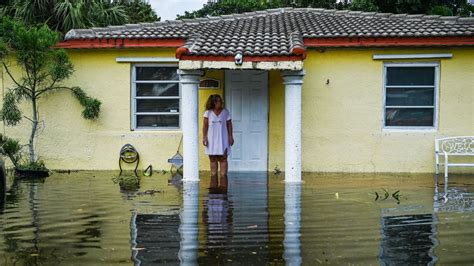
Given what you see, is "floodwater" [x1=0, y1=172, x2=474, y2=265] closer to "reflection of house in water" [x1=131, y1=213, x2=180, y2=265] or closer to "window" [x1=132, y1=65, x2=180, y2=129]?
→ "reflection of house in water" [x1=131, y1=213, x2=180, y2=265]

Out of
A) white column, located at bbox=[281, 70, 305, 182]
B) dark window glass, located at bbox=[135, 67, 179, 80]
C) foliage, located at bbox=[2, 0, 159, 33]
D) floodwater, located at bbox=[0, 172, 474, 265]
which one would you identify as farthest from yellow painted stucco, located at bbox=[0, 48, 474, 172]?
foliage, located at bbox=[2, 0, 159, 33]

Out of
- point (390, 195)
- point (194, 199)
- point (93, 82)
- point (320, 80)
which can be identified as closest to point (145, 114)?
point (93, 82)

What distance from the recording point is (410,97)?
14.0m

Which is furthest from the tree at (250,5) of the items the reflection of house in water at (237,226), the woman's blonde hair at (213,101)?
the reflection of house in water at (237,226)

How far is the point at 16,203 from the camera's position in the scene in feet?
32.5

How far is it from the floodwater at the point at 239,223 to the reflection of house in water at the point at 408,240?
0.01 meters

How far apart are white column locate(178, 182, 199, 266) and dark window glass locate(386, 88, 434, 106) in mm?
4944

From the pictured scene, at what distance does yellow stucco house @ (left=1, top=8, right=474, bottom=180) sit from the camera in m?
13.7

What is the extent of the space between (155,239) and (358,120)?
308 inches

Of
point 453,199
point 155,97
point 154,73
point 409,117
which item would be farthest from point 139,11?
point 453,199

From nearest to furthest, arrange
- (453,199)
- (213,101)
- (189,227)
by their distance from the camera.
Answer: (189,227) < (453,199) < (213,101)

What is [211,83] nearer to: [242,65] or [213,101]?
[213,101]

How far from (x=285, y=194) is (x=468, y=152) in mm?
4802

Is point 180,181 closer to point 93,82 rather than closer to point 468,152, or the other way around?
point 93,82
